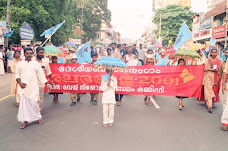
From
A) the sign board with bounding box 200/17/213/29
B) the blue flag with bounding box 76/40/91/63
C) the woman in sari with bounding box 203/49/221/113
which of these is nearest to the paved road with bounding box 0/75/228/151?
the woman in sari with bounding box 203/49/221/113

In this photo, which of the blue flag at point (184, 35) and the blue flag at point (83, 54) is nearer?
the blue flag at point (184, 35)

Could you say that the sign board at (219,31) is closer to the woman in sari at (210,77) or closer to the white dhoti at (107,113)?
the woman in sari at (210,77)

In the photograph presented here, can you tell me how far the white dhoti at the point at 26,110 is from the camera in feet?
16.1

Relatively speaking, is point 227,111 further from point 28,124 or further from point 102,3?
point 102,3

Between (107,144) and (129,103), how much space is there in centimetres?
341

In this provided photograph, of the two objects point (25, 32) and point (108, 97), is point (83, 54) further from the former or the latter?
point (25, 32)

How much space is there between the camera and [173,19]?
4378cm

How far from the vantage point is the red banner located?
6.92 metres

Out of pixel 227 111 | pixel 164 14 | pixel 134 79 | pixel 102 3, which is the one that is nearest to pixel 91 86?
pixel 134 79

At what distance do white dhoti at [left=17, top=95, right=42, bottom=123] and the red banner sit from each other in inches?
78.8

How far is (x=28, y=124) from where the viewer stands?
5.15 meters

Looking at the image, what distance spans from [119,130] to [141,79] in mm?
2451

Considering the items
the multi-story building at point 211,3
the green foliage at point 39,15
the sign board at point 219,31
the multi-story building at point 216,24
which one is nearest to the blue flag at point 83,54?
the green foliage at point 39,15

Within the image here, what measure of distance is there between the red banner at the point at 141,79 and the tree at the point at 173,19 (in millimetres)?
38008
